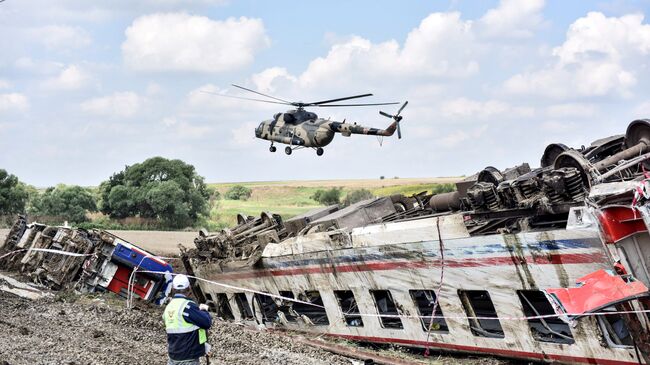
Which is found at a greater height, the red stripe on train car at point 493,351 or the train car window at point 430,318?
the train car window at point 430,318

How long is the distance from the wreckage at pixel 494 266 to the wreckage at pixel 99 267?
9.49 ft

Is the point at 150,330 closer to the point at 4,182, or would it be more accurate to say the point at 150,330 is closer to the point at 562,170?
the point at 562,170

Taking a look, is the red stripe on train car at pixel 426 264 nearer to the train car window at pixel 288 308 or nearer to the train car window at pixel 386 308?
the train car window at pixel 288 308

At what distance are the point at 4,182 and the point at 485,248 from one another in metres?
50.5

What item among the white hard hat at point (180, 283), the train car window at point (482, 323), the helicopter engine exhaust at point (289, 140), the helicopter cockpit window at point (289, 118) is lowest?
the train car window at point (482, 323)

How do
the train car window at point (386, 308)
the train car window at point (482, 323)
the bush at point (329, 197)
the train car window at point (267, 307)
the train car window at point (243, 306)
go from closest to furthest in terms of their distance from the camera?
the train car window at point (482, 323) → the train car window at point (386, 308) → the train car window at point (267, 307) → the train car window at point (243, 306) → the bush at point (329, 197)

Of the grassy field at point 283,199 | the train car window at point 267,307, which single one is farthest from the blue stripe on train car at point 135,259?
the grassy field at point 283,199

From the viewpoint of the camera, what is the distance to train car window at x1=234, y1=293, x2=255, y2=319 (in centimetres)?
1838

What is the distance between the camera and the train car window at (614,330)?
380 inches

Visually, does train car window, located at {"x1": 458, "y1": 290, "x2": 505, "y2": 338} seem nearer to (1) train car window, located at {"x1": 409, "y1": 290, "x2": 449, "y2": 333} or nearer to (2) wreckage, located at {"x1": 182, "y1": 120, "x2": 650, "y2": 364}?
(2) wreckage, located at {"x1": 182, "y1": 120, "x2": 650, "y2": 364}

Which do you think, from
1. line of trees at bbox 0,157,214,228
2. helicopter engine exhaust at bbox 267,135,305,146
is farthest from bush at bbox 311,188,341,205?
helicopter engine exhaust at bbox 267,135,305,146

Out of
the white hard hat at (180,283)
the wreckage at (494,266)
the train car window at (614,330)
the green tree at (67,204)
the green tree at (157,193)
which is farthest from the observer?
the green tree at (67,204)

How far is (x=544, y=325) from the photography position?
1092 centimetres

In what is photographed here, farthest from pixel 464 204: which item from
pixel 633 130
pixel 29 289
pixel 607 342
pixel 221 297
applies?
pixel 29 289
